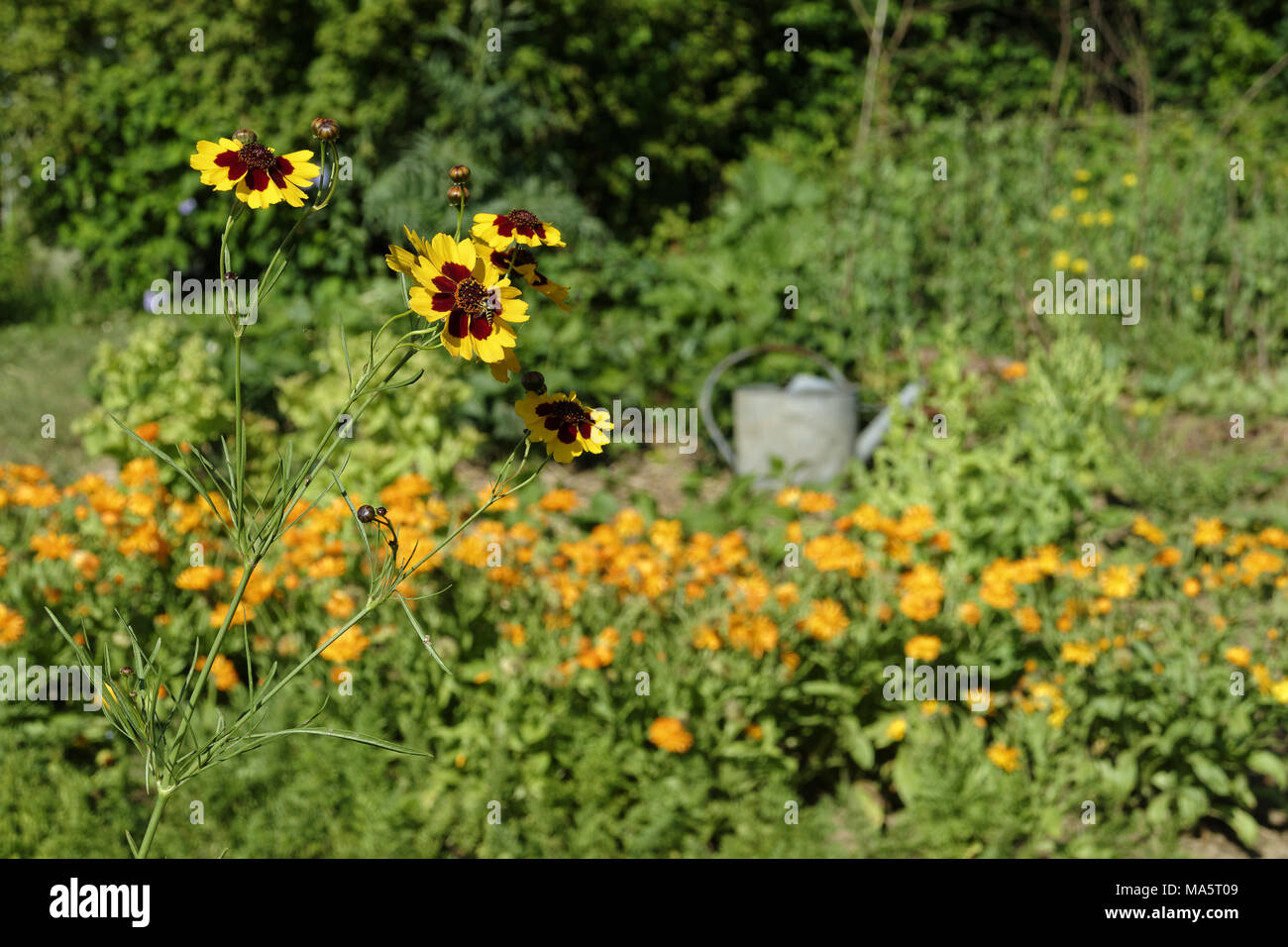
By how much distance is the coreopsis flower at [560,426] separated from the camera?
1057mm

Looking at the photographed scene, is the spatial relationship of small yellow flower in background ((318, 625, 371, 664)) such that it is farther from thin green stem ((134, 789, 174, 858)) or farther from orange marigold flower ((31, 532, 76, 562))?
thin green stem ((134, 789, 174, 858))

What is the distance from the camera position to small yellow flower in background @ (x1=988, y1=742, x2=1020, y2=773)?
2230 millimetres

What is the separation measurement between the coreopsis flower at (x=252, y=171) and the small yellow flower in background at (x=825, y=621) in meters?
1.59

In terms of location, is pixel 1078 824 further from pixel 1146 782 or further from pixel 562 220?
pixel 562 220

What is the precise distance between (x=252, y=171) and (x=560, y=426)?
1.25 ft

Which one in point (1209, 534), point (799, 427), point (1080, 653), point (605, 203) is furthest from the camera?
point (605, 203)

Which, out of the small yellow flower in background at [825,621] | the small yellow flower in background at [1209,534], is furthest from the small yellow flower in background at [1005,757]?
the small yellow flower in background at [1209,534]

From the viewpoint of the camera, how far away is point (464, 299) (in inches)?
38.3

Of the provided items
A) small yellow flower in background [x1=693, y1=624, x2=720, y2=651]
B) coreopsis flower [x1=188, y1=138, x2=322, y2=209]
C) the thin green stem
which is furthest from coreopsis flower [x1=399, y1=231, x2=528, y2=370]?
small yellow flower in background [x1=693, y1=624, x2=720, y2=651]

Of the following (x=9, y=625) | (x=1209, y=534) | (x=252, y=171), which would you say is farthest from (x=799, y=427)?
(x=252, y=171)

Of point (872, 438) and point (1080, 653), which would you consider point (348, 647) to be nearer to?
point (1080, 653)

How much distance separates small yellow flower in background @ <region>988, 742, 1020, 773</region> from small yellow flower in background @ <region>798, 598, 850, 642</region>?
0.40 m
